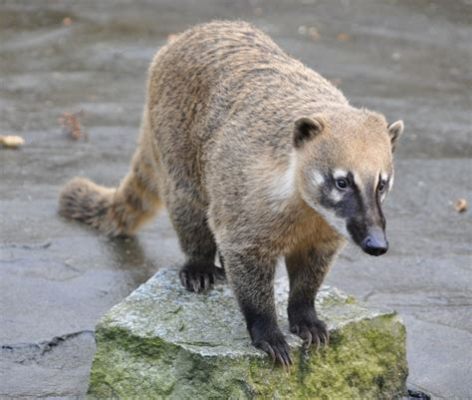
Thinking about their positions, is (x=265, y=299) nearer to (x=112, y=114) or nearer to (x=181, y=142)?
(x=181, y=142)

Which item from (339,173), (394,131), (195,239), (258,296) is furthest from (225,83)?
(339,173)

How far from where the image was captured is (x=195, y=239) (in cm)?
593

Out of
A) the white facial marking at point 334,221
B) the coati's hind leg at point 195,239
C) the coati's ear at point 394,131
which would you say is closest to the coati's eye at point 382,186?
the white facial marking at point 334,221

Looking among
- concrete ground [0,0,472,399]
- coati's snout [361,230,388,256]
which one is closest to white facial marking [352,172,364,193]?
coati's snout [361,230,388,256]

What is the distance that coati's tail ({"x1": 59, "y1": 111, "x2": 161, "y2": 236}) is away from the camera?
6.86 m

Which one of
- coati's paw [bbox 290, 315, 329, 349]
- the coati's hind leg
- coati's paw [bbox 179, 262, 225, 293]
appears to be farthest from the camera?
the coati's hind leg

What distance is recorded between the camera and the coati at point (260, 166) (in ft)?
15.0

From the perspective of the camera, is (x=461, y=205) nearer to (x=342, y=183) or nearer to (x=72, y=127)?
(x=72, y=127)

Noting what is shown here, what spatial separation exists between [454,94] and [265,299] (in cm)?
577

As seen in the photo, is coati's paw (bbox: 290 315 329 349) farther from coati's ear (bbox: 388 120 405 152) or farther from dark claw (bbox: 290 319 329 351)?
coati's ear (bbox: 388 120 405 152)

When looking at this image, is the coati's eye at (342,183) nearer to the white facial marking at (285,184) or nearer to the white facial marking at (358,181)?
the white facial marking at (358,181)

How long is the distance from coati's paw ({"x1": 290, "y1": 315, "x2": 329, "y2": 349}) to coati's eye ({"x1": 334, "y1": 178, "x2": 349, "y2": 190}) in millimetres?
958

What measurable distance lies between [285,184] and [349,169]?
45 centimetres

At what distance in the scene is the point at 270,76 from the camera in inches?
222
